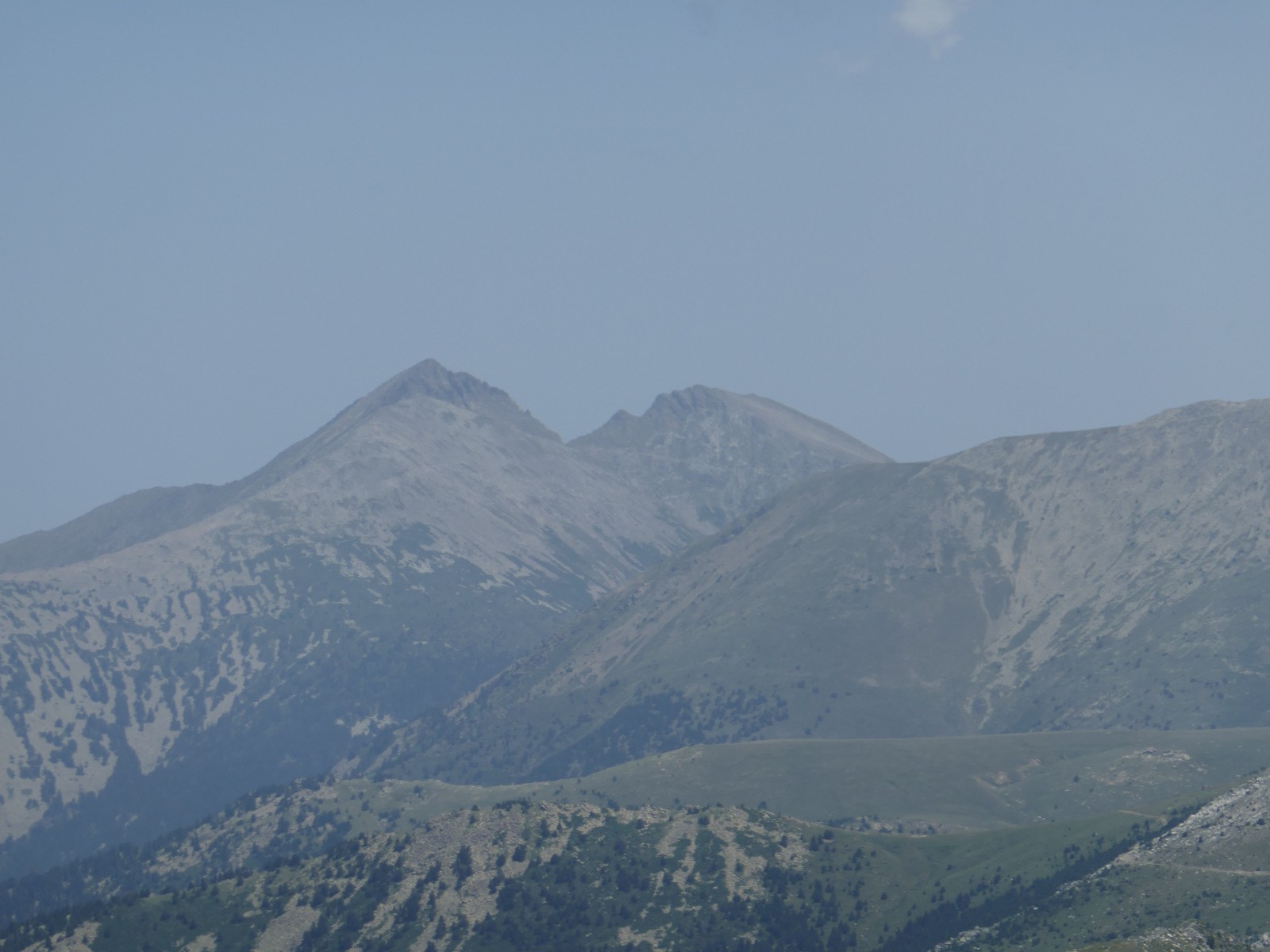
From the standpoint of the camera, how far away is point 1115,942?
173 metres

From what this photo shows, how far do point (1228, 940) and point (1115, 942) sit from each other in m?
17.5

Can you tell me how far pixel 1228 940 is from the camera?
597ft
